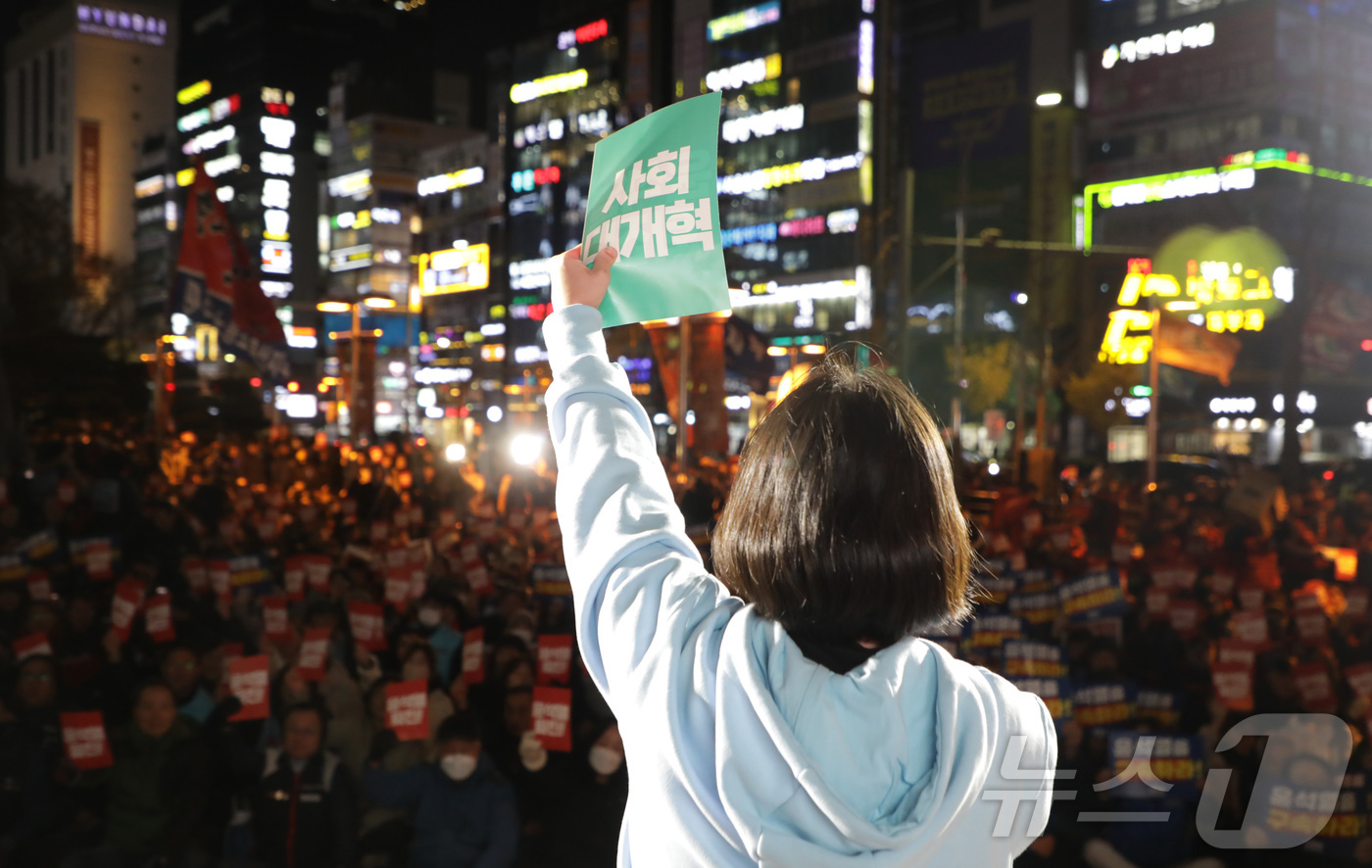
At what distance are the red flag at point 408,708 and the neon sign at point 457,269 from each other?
222 ft

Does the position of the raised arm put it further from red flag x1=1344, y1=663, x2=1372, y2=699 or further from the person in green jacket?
red flag x1=1344, y1=663, x2=1372, y2=699

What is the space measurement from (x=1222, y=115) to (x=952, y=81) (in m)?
30.5

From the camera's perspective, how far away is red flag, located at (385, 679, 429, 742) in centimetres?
621

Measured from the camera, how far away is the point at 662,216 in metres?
1.95

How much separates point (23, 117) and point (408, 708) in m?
134

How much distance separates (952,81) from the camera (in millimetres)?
23109

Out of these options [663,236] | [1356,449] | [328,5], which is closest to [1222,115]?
[1356,449]

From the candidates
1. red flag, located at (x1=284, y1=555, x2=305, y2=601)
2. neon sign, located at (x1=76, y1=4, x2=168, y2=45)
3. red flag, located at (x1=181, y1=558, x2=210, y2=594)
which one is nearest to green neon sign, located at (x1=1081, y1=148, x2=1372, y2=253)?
red flag, located at (x1=284, y1=555, x2=305, y2=601)

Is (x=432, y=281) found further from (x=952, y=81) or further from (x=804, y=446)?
(x=804, y=446)

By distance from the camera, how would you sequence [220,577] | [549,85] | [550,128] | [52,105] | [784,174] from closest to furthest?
1. [220,577]
2. [784,174]
3. [549,85]
4. [550,128]
5. [52,105]

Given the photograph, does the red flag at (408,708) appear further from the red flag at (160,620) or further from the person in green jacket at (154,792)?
the red flag at (160,620)

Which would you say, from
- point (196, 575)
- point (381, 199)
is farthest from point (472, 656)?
point (381, 199)

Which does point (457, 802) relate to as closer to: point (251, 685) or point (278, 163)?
point (251, 685)

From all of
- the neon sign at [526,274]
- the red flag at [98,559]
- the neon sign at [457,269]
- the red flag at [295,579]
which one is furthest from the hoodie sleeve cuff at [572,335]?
the neon sign at [526,274]
